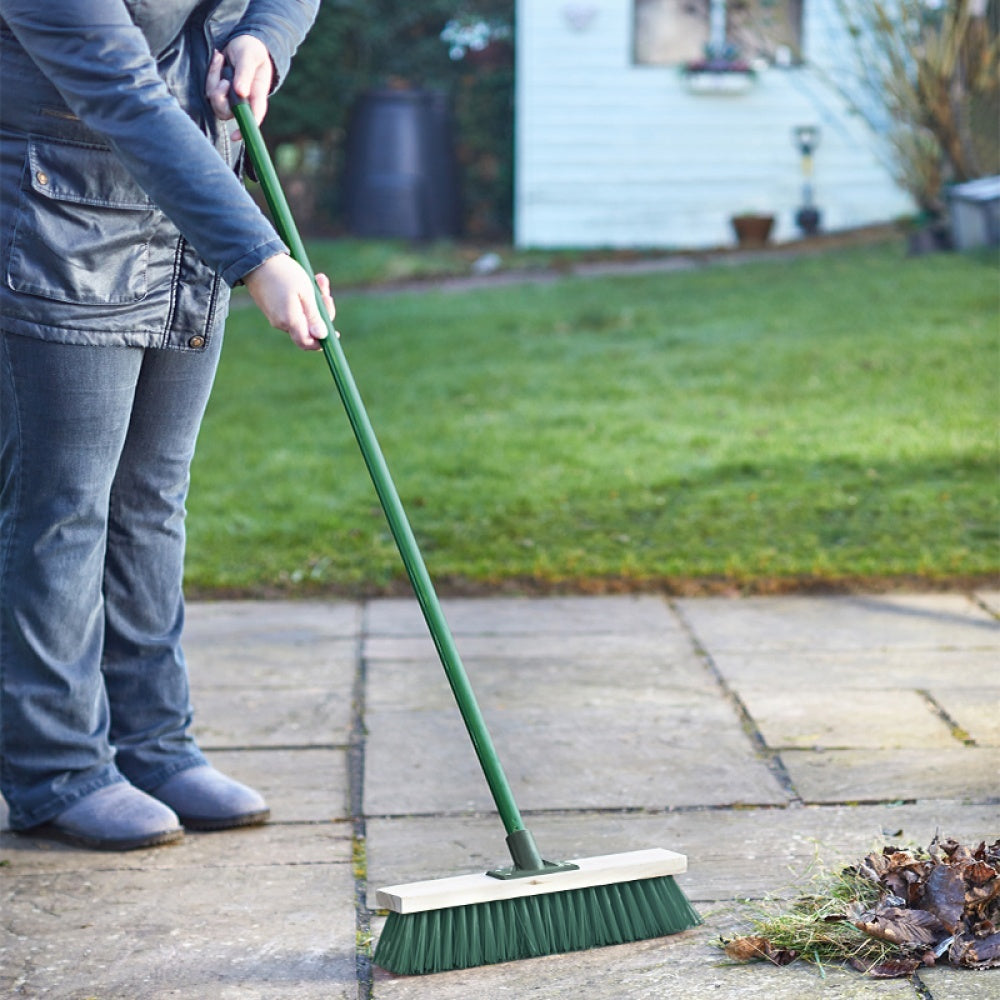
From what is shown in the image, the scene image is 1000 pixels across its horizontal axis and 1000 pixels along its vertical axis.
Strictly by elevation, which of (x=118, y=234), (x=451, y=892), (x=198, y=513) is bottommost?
(x=198, y=513)

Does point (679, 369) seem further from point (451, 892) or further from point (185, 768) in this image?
point (451, 892)

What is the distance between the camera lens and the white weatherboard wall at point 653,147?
12406 mm

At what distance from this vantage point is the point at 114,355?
220 cm

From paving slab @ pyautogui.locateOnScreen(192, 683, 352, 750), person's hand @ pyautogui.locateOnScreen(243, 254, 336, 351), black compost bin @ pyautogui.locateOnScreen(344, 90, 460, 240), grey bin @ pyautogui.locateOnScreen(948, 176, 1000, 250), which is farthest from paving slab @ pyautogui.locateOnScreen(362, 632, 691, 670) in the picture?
black compost bin @ pyautogui.locateOnScreen(344, 90, 460, 240)

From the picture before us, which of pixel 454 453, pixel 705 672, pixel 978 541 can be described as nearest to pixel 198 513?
pixel 454 453

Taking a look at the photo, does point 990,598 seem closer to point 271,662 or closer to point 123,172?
point 271,662

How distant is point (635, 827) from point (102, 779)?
33.5 inches

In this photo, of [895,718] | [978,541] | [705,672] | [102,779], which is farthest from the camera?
[978,541]

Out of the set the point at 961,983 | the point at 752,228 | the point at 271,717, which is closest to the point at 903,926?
the point at 961,983

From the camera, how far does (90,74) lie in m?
1.98

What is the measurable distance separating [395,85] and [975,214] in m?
6.48

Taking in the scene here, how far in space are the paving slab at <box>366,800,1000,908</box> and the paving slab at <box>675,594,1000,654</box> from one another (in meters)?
0.95

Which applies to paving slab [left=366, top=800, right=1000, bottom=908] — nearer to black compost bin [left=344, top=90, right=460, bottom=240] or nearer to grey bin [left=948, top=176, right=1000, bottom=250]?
grey bin [left=948, top=176, right=1000, bottom=250]

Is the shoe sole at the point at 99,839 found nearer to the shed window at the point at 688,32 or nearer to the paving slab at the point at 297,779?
the paving slab at the point at 297,779
